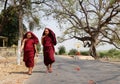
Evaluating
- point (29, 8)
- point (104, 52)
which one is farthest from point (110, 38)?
point (29, 8)

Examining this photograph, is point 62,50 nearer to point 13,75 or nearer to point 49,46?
point 49,46

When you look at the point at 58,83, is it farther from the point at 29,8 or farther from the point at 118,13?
the point at 118,13

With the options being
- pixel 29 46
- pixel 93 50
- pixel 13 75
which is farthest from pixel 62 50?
pixel 13 75

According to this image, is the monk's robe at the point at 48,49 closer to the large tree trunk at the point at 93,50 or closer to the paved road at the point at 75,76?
the paved road at the point at 75,76

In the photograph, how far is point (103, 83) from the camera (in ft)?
38.5

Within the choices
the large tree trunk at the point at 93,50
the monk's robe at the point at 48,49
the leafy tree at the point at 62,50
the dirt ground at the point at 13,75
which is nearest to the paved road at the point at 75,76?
the dirt ground at the point at 13,75

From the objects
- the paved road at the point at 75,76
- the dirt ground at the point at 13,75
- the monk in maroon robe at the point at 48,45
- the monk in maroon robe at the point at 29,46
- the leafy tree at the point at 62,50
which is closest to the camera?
the paved road at the point at 75,76

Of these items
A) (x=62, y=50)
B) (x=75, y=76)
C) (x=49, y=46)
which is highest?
(x=62, y=50)

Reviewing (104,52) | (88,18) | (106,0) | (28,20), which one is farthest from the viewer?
(104,52)

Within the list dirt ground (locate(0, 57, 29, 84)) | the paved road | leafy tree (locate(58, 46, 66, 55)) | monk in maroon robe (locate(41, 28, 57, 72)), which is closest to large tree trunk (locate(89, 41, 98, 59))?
leafy tree (locate(58, 46, 66, 55))

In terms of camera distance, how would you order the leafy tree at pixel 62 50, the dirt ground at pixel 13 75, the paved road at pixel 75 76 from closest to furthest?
the paved road at pixel 75 76 → the dirt ground at pixel 13 75 → the leafy tree at pixel 62 50


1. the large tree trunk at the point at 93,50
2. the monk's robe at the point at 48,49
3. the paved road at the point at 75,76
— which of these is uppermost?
the large tree trunk at the point at 93,50

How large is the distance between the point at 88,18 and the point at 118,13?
4743mm

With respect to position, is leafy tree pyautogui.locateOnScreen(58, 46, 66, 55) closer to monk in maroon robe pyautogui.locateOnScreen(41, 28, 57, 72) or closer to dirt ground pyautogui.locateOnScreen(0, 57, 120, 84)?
dirt ground pyautogui.locateOnScreen(0, 57, 120, 84)
